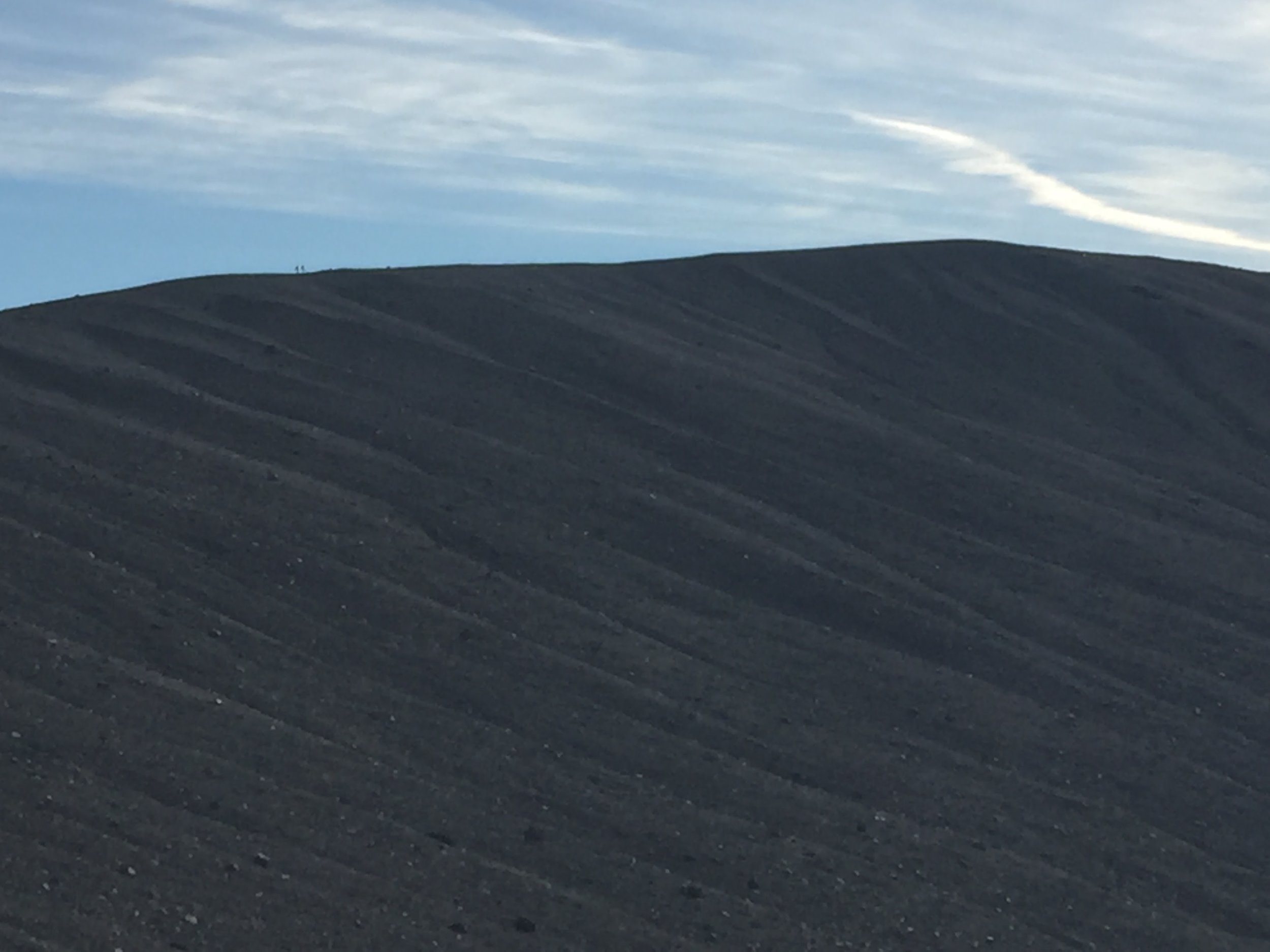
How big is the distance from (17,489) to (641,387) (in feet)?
25.0

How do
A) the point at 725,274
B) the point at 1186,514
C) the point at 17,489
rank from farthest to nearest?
the point at 725,274 < the point at 1186,514 < the point at 17,489

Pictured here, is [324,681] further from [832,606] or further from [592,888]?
[832,606]

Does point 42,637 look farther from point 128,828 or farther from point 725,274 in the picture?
point 725,274

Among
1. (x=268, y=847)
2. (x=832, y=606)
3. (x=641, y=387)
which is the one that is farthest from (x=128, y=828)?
(x=641, y=387)

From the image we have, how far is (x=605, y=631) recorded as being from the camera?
14.1 meters

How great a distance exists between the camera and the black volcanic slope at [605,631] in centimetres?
1040

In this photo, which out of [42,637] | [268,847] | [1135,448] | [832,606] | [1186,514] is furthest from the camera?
[1135,448]

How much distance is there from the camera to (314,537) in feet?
47.5

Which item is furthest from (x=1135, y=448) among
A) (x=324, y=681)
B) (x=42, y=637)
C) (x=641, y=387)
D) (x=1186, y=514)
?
(x=42, y=637)

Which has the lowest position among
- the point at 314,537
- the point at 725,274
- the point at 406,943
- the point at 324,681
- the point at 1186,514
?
the point at 406,943

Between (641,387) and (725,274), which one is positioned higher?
(725,274)

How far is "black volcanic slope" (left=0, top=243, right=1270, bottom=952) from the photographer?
409 inches

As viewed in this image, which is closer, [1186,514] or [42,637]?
[42,637]

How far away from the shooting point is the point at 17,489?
14.1 m
